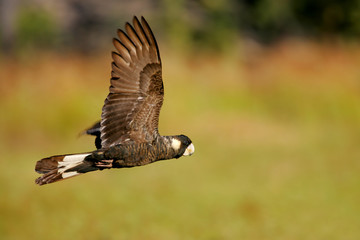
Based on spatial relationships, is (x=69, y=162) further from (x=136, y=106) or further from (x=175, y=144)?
A: (x=175, y=144)

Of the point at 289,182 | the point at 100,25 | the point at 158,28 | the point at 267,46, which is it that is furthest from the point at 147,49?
the point at 100,25

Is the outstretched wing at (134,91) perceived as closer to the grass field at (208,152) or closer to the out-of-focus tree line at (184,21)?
the grass field at (208,152)

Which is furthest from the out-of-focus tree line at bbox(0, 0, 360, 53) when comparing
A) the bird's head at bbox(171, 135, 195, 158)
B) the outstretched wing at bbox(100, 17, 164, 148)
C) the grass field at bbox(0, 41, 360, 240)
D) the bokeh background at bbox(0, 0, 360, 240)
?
the bird's head at bbox(171, 135, 195, 158)

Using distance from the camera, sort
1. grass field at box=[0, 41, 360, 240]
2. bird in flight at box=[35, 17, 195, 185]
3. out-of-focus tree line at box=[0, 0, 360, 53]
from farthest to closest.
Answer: out-of-focus tree line at box=[0, 0, 360, 53]
grass field at box=[0, 41, 360, 240]
bird in flight at box=[35, 17, 195, 185]

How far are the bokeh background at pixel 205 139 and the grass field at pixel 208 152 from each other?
28 mm

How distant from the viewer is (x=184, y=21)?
19609 mm

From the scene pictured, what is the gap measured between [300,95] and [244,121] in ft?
4.81

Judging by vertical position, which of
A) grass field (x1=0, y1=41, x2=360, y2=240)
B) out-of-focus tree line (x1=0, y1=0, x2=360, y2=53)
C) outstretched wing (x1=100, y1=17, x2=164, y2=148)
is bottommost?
grass field (x1=0, y1=41, x2=360, y2=240)

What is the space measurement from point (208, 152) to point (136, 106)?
7.77 meters

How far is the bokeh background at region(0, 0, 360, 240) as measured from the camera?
30.5ft

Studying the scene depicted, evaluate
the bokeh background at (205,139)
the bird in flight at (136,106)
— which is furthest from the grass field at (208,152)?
the bird in flight at (136,106)

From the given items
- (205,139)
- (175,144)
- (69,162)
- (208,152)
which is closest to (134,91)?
(175,144)

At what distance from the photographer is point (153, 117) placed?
15.3 feet

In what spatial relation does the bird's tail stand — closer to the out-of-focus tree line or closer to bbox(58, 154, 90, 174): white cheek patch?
bbox(58, 154, 90, 174): white cheek patch
